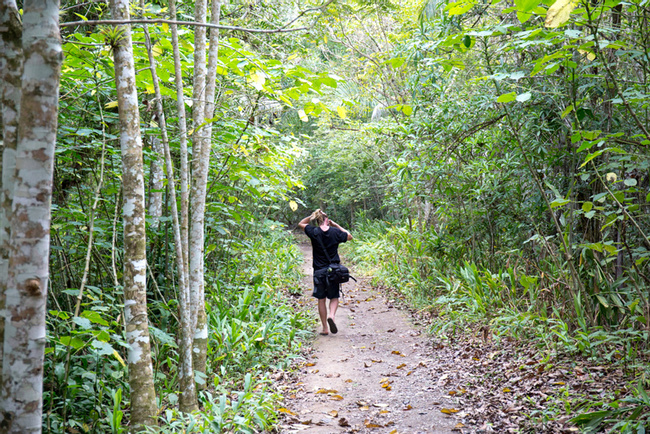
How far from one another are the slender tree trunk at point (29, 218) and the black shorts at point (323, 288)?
4.92 m

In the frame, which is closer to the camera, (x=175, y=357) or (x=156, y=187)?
(x=175, y=357)

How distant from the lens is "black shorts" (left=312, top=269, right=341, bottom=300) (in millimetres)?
6363

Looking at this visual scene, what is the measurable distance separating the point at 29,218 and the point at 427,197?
713 centimetres

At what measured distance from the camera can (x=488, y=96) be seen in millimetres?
5180

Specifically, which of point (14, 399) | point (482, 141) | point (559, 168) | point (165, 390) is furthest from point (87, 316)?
point (482, 141)

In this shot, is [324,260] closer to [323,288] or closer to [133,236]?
[323,288]

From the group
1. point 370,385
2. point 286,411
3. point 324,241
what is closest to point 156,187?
point 324,241

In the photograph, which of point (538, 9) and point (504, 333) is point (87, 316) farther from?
point (504, 333)

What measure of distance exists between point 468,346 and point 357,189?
1311 centimetres

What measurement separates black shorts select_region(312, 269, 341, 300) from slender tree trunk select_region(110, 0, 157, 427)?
3622 millimetres

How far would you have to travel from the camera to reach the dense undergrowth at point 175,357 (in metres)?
3.20

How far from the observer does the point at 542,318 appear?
4691 mm

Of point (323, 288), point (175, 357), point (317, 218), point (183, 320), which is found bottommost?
point (175, 357)

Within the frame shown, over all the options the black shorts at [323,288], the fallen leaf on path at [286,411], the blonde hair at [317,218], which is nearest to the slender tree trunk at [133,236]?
the fallen leaf on path at [286,411]
